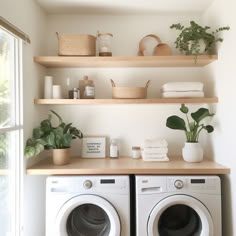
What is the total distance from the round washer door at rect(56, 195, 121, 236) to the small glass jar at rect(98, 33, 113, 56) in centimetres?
126

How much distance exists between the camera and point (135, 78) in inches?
98.7

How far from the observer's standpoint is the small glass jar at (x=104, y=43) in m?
2.29

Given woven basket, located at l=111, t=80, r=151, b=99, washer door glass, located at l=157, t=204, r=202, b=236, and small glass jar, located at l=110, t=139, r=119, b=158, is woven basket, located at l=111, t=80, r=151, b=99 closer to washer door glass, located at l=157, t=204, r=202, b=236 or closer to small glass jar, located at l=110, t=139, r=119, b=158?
small glass jar, located at l=110, t=139, r=119, b=158

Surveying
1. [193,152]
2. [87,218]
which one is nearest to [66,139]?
[87,218]

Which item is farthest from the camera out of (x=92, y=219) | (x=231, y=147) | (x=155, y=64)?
(x=155, y=64)

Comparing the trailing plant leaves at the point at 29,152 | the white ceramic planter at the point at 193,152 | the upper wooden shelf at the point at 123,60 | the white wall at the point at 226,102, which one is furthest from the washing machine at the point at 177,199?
the upper wooden shelf at the point at 123,60

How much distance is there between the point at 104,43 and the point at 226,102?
3.85ft

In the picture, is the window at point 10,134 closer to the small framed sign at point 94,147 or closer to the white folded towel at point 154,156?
the small framed sign at point 94,147

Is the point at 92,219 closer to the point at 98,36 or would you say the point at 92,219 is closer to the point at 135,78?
the point at 135,78

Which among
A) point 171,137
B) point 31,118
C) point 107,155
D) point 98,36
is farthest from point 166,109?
point 31,118

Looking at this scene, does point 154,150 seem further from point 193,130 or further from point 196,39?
point 196,39

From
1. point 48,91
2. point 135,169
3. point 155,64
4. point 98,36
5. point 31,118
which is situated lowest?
point 135,169

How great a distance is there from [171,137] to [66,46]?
1311 mm

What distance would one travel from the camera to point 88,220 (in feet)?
6.81
